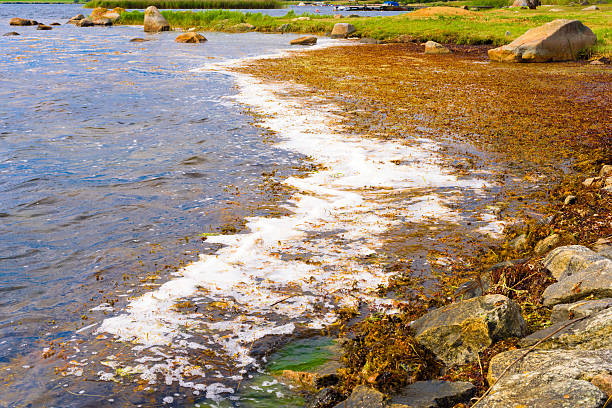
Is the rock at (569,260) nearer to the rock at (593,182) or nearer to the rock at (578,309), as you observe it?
A: the rock at (578,309)

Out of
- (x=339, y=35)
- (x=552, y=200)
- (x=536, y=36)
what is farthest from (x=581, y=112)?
(x=339, y=35)

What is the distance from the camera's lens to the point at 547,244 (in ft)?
22.1

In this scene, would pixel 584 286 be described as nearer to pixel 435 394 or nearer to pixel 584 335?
pixel 584 335

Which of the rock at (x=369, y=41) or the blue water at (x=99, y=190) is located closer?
the blue water at (x=99, y=190)

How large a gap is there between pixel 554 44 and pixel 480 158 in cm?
1855

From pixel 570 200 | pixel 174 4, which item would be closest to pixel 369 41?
pixel 570 200

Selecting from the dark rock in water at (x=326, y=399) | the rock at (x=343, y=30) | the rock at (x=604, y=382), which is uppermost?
the rock at (x=343, y=30)

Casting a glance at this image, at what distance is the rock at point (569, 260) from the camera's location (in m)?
5.43

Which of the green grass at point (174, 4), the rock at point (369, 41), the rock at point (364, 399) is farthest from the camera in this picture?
the green grass at point (174, 4)

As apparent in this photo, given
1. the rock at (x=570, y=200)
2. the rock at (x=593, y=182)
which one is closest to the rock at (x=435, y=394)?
the rock at (x=570, y=200)

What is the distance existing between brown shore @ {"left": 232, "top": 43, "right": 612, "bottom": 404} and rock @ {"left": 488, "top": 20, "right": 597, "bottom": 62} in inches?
41.5

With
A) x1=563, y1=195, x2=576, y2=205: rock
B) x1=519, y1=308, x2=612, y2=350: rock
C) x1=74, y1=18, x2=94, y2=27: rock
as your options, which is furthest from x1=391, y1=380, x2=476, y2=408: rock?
x1=74, y1=18, x2=94, y2=27: rock

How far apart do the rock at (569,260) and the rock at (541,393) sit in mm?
2265

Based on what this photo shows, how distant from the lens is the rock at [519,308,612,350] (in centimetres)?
388
